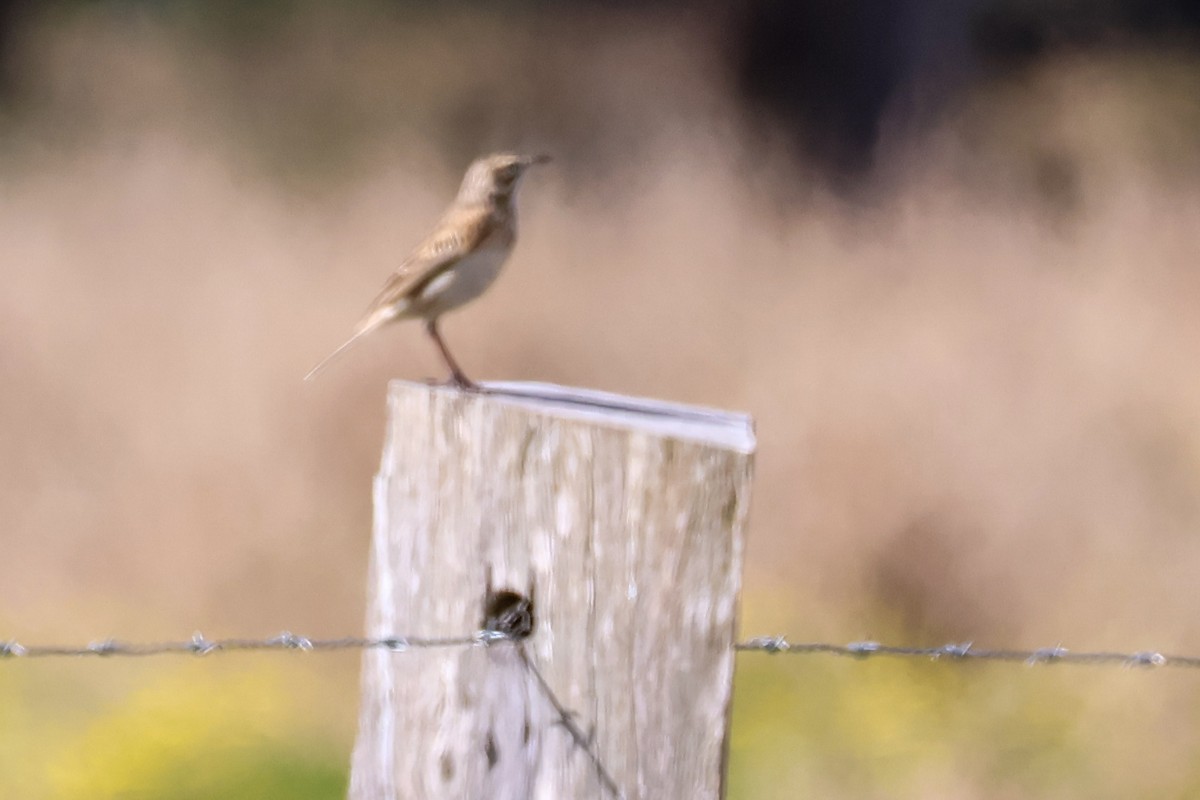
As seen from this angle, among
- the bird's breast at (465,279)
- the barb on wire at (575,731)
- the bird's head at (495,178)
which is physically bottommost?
the barb on wire at (575,731)

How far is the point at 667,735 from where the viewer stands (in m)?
1.60

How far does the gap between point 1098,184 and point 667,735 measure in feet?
15.2

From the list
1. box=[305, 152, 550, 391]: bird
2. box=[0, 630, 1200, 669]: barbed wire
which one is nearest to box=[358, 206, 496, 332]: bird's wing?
box=[305, 152, 550, 391]: bird

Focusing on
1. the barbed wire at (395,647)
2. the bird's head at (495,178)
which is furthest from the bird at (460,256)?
the barbed wire at (395,647)

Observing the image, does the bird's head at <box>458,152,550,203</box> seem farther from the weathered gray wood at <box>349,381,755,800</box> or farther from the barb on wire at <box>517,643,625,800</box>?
the barb on wire at <box>517,643,625,800</box>

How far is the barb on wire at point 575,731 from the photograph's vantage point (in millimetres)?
1617

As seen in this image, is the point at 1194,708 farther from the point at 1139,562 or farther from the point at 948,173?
the point at 948,173

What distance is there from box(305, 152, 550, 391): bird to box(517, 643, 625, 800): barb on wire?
1264mm

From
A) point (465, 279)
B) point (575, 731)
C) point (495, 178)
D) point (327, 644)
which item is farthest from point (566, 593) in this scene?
point (495, 178)

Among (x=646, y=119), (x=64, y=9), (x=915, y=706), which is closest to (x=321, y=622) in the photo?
(x=915, y=706)

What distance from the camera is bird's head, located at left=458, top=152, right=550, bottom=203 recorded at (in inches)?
118

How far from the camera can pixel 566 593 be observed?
1.62 metres

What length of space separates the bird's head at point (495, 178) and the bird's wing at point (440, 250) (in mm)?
54

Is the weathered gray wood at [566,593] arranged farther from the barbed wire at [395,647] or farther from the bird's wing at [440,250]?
the bird's wing at [440,250]
